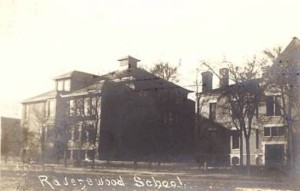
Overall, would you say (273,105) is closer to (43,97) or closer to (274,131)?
(274,131)

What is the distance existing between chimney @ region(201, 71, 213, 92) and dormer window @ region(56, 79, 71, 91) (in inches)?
61.3

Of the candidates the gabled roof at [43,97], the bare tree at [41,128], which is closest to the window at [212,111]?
the gabled roof at [43,97]

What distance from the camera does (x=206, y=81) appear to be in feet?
13.7

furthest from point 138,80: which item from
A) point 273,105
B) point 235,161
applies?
point 273,105

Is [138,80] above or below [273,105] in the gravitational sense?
above

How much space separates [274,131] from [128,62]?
68.8 inches

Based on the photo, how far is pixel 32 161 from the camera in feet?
17.0

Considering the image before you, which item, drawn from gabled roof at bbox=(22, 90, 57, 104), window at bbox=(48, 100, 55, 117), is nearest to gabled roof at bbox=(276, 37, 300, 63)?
gabled roof at bbox=(22, 90, 57, 104)

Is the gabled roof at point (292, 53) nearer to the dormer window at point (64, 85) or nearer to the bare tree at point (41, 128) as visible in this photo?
the dormer window at point (64, 85)

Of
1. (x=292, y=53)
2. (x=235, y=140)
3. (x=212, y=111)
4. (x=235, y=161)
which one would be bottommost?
(x=235, y=161)

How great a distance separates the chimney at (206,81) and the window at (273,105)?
622 mm

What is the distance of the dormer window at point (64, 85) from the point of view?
14.9ft

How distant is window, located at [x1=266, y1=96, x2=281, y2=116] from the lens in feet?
12.2

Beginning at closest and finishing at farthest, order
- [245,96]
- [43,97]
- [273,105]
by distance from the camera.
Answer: [273,105] → [245,96] → [43,97]
